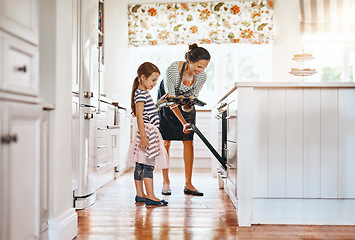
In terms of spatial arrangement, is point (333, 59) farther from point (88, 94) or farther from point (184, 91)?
point (88, 94)

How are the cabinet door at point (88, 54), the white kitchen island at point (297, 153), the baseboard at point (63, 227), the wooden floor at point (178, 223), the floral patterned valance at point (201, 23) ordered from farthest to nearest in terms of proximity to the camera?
the floral patterned valance at point (201, 23)
the cabinet door at point (88, 54)
the white kitchen island at point (297, 153)
the wooden floor at point (178, 223)
the baseboard at point (63, 227)

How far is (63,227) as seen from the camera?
1.66 metres

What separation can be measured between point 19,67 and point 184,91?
1.73 m

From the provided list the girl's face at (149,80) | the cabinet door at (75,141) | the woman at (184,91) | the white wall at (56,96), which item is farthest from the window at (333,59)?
the white wall at (56,96)

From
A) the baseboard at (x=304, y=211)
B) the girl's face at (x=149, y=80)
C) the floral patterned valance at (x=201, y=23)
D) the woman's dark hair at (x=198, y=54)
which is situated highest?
the floral patterned valance at (x=201, y=23)

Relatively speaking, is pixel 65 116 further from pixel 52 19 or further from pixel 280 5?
pixel 280 5

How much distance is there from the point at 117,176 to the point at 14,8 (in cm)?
300

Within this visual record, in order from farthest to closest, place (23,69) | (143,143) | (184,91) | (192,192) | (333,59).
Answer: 1. (333,59)
2. (192,192)
3. (184,91)
4. (143,143)
5. (23,69)

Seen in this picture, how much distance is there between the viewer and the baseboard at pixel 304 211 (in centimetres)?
199

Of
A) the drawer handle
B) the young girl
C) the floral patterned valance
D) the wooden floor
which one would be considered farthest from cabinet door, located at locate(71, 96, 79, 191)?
the floral patterned valance

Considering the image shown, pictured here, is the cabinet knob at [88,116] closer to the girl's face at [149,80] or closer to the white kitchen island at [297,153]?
the girl's face at [149,80]

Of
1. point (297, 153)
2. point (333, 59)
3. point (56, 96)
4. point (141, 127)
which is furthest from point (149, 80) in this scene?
point (333, 59)

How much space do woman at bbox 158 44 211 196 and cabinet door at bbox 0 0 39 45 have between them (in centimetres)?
145

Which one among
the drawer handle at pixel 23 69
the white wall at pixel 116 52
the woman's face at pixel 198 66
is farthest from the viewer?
the white wall at pixel 116 52
